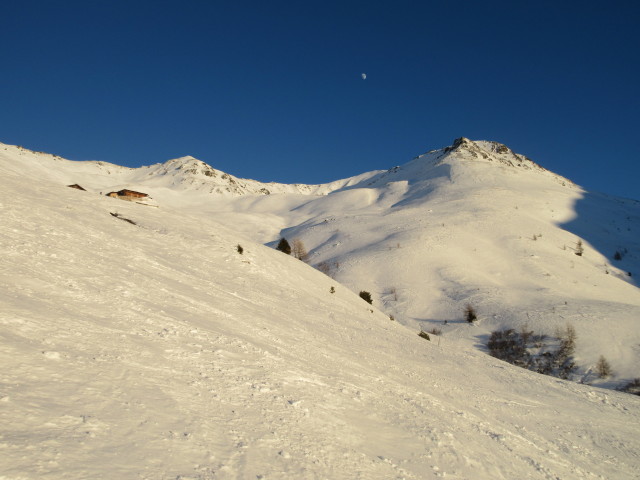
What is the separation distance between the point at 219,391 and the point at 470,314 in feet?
112

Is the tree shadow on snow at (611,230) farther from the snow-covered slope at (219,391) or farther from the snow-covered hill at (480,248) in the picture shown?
the snow-covered slope at (219,391)

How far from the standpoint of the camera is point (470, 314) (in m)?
36.8

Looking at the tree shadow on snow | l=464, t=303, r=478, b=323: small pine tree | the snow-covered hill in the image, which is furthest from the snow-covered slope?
the tree shadow on snow

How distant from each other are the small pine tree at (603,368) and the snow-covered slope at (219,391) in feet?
39.2

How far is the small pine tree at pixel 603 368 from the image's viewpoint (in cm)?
2669

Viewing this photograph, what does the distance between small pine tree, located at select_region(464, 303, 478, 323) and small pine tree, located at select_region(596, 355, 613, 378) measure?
10499mm

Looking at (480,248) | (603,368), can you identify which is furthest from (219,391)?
(480,248)

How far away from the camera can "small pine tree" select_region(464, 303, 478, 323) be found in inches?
1442

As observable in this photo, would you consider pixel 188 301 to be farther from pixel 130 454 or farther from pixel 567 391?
pixel 567 391

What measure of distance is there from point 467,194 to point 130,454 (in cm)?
8593

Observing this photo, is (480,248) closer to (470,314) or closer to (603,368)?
(470,314)

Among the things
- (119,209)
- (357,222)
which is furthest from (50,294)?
(357,222)

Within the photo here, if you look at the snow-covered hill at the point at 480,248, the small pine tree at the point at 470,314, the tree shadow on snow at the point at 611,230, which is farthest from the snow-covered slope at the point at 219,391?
the tree shadow on snow at the point at 611,230

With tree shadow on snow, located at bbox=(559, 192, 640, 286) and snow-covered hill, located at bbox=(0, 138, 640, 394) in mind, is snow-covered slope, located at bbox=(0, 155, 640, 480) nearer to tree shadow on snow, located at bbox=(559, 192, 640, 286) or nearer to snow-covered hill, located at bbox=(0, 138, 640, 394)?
snow-covered hill, located at bbox=(0, 138, 640, 394)
